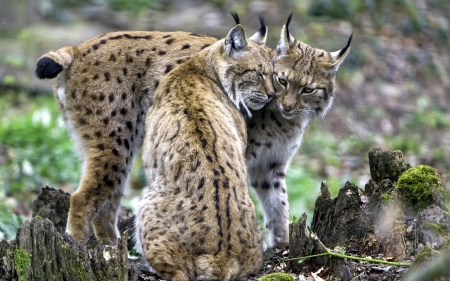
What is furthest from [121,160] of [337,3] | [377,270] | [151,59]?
[337,3]

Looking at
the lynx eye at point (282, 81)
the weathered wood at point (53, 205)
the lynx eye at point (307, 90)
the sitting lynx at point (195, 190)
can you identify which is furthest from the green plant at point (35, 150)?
the lynx eye at point (307, 90)

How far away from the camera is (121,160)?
6.79 metres

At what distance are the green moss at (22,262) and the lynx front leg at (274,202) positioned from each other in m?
3.02

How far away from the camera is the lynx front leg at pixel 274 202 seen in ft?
23.4

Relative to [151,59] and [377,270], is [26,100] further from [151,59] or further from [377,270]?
[377,270]

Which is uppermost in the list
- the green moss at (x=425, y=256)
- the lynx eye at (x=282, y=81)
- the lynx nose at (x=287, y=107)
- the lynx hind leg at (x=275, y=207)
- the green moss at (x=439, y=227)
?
the lynx eye at (x=282, y=81)

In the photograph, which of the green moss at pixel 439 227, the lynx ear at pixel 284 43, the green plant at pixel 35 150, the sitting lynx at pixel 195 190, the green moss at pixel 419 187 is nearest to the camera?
the green moss at pixel 439 227

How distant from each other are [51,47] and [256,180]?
767 centimetres

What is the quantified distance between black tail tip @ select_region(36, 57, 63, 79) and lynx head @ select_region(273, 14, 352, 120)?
6.54ft

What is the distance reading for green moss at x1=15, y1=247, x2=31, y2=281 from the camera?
4.50 metres

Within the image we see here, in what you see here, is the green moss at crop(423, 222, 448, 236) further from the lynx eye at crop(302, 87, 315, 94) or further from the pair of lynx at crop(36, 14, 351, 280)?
the lynx eye at crop(302, 87, 315, 94)

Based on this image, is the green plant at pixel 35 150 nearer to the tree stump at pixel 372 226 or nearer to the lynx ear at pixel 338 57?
the lynx ear at pixel 338 57

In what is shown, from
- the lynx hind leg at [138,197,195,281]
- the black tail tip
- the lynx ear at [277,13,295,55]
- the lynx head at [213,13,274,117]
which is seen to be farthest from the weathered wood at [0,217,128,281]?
the lynx ear at [277,13,295,55]

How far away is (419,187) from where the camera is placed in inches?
208
